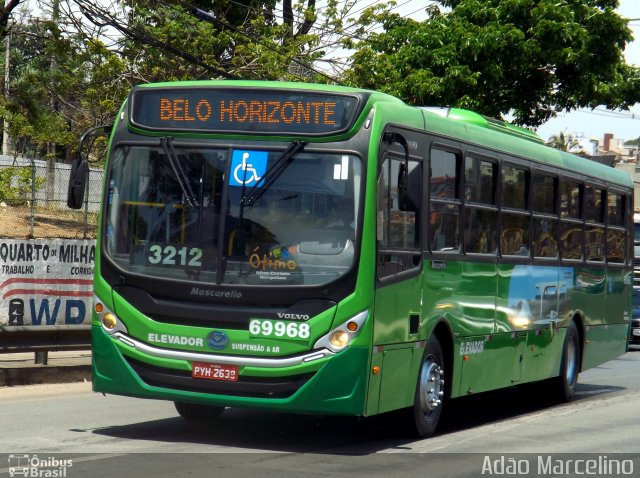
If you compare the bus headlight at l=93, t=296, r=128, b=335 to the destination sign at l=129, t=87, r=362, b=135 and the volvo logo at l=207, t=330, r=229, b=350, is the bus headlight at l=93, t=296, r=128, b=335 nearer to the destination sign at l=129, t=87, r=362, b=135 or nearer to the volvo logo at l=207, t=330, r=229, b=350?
Answer: the volvo logo at l=207, t=330, r=229, b=350

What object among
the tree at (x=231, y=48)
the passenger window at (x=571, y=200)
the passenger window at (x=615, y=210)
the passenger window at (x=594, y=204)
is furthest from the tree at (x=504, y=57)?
the passenger window at (x=571, y=200)

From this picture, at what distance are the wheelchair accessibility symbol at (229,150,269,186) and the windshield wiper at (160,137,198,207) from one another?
37 cm

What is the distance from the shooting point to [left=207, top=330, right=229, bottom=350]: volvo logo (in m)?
9.33

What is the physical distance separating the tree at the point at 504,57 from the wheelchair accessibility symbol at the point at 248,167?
52.6ft

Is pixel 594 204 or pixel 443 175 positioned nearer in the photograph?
pixel 443 175

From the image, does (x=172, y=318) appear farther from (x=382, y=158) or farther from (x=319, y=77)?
(x=319, y=77)

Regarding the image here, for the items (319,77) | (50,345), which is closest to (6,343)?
(50,345)

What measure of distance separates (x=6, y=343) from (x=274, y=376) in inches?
255

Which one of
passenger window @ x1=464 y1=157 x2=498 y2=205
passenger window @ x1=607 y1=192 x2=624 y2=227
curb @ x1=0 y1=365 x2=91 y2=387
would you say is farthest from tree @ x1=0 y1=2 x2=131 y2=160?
passenger window @ x1=464 y1=157 x2=498 y2=205

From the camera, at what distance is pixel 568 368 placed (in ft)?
49.8

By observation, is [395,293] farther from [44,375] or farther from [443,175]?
[44,375]

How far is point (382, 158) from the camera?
9.55 metres

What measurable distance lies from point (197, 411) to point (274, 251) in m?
2.54

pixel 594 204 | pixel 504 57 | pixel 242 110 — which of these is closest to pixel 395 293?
pixel 242 110
